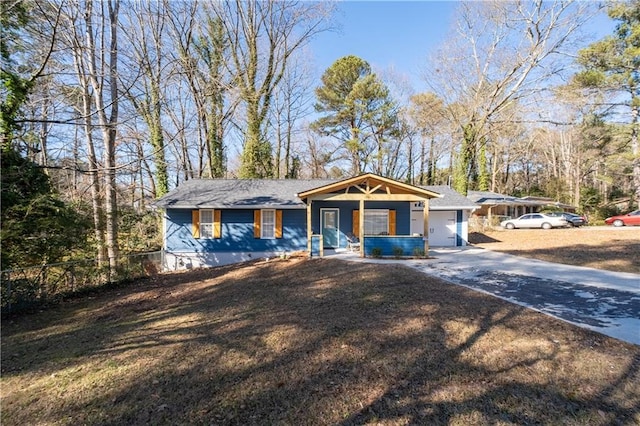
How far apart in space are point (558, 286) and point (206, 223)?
40.8 feet

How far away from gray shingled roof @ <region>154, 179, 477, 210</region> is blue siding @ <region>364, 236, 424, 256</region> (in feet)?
11.1


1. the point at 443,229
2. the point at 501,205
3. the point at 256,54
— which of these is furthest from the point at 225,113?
the point at 501,205

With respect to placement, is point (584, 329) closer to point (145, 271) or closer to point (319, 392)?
point (319, 392)

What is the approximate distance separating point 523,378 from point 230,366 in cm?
353

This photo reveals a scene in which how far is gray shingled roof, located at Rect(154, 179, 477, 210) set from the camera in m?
13.1

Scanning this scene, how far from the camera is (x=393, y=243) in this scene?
12.2 m

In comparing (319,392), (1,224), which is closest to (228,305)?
(319,392)

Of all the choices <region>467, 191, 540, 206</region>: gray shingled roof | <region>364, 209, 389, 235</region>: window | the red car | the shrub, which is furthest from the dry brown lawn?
the red car

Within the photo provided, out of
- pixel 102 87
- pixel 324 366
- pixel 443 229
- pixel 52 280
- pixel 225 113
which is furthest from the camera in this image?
pixel 225 113

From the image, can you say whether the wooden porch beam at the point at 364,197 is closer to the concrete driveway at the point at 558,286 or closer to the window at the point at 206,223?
the concrete driveway at the point at 558,286

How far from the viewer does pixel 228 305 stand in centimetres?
686

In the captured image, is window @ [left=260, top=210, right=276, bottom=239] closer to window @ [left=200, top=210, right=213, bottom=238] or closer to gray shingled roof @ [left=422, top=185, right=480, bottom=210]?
window @ [left=200, top=210, right=213, bottom=238]

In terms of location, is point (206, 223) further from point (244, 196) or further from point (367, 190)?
point (367, 190)

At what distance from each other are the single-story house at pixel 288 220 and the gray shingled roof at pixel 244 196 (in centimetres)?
4
